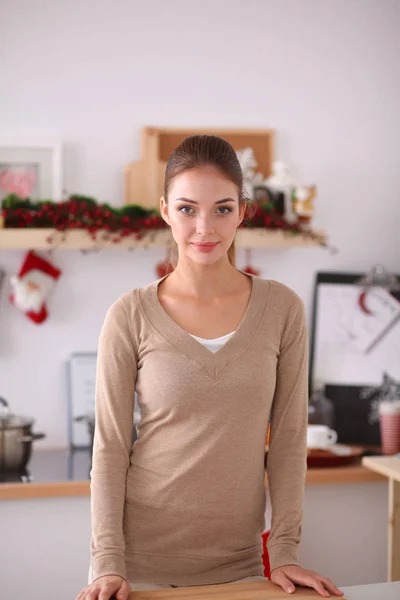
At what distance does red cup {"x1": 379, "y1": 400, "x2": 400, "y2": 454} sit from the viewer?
2.57 metres

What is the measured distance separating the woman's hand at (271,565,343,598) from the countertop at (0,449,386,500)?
44.5 inches

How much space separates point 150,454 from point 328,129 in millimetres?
1927

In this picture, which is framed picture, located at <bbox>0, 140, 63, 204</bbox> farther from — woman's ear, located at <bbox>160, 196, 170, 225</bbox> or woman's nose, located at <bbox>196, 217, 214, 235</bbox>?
woman's nose, located at <bbox>196, 217, 214, 235</bbox>

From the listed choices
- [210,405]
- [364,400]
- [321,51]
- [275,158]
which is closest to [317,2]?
[321,51]

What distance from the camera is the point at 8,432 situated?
7.77 feet

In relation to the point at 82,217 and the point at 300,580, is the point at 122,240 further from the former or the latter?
the point at 300,580

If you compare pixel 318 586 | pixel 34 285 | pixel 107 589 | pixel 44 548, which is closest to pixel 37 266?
pixel 34 285

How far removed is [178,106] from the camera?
2.79 m

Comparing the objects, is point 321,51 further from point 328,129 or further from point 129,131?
point 129,131

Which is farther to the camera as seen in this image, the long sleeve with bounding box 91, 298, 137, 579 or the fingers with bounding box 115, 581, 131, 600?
the long sleeve with bounding box 91, 298, 137, 579

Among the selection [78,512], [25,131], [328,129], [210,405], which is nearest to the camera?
[210,405]

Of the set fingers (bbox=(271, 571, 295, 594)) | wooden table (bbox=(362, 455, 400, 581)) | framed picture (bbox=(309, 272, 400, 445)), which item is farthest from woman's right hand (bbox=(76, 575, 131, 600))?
framed picture (bbox=(309, 272, 400, 445))

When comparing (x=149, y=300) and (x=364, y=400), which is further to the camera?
(x=364, y=400)

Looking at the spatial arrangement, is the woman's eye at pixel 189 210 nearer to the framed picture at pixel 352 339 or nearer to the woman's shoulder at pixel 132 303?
the woman's shoulder at pixel 132 303
